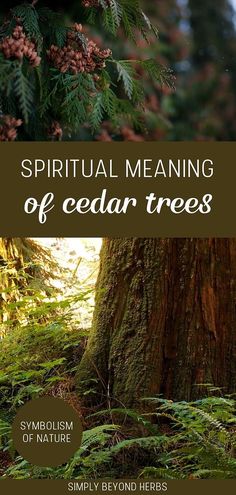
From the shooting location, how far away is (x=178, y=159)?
8.14 feet

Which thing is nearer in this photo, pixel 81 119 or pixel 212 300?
pixel 81 119

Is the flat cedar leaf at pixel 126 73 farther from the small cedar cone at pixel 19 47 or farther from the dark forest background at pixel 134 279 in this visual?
the small cedar cone at pixel 19 47

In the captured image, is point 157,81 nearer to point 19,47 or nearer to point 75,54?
point 75,54

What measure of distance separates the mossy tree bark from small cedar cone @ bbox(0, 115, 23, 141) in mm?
1121

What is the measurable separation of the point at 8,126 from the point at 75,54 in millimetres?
325

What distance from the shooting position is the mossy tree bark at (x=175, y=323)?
300 cm

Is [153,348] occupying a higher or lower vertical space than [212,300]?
lower

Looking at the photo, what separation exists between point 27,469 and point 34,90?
1.36 meters

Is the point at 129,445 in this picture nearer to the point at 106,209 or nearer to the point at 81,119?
the point at 106,209

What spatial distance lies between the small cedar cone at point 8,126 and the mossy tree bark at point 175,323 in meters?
1.12

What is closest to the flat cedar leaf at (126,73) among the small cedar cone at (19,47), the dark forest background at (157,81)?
the dark forest background at (157,81)

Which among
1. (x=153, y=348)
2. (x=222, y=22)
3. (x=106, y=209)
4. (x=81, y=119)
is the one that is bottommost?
(x=153, y=348)

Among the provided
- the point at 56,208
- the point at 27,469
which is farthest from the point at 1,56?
the point at 27,469

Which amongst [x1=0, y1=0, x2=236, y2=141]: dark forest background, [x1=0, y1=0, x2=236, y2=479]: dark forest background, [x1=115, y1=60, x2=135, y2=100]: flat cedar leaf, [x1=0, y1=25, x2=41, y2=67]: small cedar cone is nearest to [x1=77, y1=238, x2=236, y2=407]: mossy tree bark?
[x1=0, y1=0, x2=236, y2=479]: dark forest background
